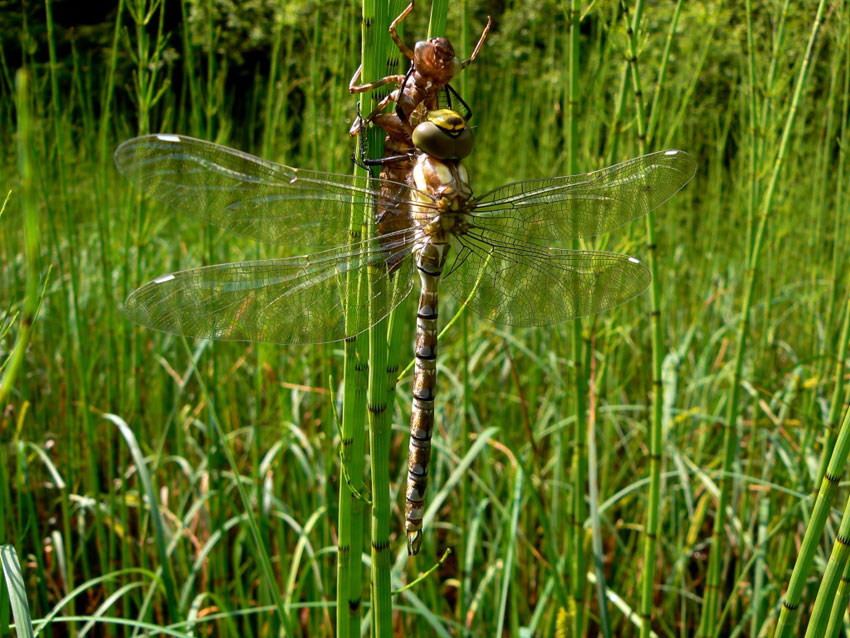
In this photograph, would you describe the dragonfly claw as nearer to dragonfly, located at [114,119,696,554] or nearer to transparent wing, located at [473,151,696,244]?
dragonfly, located at [114,119,696,554]

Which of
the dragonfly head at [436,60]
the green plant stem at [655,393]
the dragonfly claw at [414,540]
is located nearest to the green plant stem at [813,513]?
the green plant stem at [655,393]

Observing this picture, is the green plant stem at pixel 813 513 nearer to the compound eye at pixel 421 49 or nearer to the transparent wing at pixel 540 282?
the transparent wing at pixel 540 282

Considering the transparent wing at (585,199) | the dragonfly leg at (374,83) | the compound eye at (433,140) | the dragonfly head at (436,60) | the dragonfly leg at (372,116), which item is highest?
the dragonfly head at (436,60)

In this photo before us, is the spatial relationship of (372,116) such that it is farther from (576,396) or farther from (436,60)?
(576,396)

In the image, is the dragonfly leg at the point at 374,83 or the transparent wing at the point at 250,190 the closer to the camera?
the dragonfly leg at the point at 374,83

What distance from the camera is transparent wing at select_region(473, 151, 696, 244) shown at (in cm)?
100

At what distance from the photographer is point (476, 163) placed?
333cm

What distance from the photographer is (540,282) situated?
1.10 meters

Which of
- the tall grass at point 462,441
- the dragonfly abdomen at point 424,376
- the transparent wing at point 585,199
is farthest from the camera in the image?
the tall grass at point 462,441

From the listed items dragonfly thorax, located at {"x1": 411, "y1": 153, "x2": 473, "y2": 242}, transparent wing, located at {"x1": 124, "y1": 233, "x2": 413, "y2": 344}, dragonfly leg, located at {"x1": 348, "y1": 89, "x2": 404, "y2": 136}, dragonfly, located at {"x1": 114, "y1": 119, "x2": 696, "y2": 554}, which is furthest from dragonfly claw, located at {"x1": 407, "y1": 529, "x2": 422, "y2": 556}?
dragonfly leg, located at {"x1": 348, "y1": 89, "x2": 404, "y2": 136}

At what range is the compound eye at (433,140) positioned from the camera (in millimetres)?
777

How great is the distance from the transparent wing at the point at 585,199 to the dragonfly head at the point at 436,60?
0.72ft

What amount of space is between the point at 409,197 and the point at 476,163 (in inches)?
99.7

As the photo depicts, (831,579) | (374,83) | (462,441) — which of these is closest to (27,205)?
(374,83)
